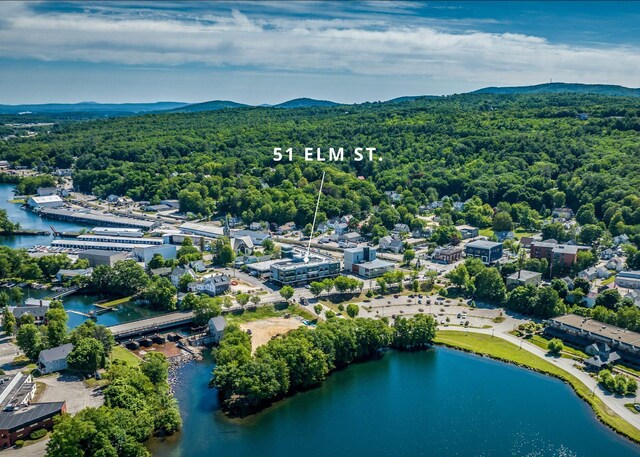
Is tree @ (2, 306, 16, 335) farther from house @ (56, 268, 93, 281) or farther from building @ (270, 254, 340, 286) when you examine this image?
building @ (270, 254, 340, 286)

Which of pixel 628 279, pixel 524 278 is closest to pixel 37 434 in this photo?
pixel 524 278

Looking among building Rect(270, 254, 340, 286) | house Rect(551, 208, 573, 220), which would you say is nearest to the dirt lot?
building Rect(270, 254, 340, 286)

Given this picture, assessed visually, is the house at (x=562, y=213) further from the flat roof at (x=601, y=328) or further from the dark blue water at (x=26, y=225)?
the dark blue water at (x=26, y=225)

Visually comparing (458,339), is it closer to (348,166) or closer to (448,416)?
(448,416)

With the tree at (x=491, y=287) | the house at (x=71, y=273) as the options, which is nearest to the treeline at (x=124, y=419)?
the house at (x=71, y=273)

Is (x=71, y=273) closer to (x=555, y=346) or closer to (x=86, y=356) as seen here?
(x=86, y=356)

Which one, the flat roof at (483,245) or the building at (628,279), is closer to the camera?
the building at (628,279)
